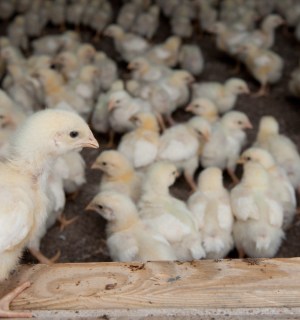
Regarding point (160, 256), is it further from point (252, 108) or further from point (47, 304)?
point (252, 108)

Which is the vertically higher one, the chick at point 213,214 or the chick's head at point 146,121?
the chick's head at point 146,121

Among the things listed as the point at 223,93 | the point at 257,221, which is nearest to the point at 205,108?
the point at 223,93

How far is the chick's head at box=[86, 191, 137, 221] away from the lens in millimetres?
2812

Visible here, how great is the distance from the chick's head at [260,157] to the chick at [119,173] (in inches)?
26.1

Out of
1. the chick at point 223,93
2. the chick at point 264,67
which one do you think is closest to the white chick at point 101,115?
the chick at point 223,93

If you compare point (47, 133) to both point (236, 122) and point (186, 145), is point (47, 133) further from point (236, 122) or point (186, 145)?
point (236, 122)

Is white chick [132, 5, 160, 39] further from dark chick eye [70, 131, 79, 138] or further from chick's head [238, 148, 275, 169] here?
dark chick eye [70, 131, 79, 138]

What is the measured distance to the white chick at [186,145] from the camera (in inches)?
144

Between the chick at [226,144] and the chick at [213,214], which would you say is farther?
the chick at [226,144]

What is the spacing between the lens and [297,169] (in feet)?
11.9

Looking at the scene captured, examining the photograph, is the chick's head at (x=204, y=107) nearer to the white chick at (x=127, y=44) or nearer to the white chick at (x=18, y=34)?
the white chick at (x=127, y=44)

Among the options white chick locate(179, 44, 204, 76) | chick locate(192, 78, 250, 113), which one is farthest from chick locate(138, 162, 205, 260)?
white chick locate(179, 44, 204, 76)

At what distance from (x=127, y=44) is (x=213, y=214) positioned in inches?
115

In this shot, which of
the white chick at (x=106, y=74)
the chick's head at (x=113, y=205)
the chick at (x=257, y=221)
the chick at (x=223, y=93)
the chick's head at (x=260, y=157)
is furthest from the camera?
the white chick at (x=106, y=74)
